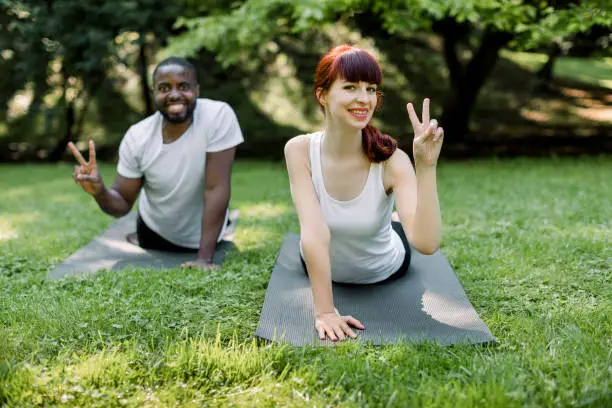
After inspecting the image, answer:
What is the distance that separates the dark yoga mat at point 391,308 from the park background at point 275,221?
12 centimetres

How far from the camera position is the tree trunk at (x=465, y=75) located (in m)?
10.7

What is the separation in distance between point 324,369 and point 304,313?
0.65 meters

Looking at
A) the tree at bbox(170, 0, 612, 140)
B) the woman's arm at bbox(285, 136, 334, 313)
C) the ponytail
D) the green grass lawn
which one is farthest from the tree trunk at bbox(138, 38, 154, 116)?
the ponytail

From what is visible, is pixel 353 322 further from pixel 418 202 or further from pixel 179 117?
pixel 179 117

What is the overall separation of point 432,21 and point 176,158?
6.08 metres

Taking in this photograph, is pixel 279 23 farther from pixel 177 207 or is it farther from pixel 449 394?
Result: pixel 449 394

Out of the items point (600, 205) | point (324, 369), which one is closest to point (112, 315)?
point (324, 369)

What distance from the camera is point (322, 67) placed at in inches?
122

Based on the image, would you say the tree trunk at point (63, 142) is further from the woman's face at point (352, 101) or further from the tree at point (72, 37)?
the woman's face at point (352, 101)

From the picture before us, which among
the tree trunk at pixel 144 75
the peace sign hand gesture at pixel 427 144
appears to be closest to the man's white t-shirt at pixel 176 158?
the peace sign hand gesture at pixel 427 144

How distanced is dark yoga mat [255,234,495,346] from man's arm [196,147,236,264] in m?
0.63

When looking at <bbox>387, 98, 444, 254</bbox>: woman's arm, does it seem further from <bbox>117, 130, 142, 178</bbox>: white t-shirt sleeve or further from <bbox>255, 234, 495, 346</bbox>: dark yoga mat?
<bbox>117, 130, 142, 178</bbox>: white t-shirt sleeve

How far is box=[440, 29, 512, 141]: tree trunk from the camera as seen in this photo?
10718 millimetres

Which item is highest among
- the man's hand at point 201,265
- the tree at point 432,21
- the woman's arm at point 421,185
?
the tree at point 432,21
